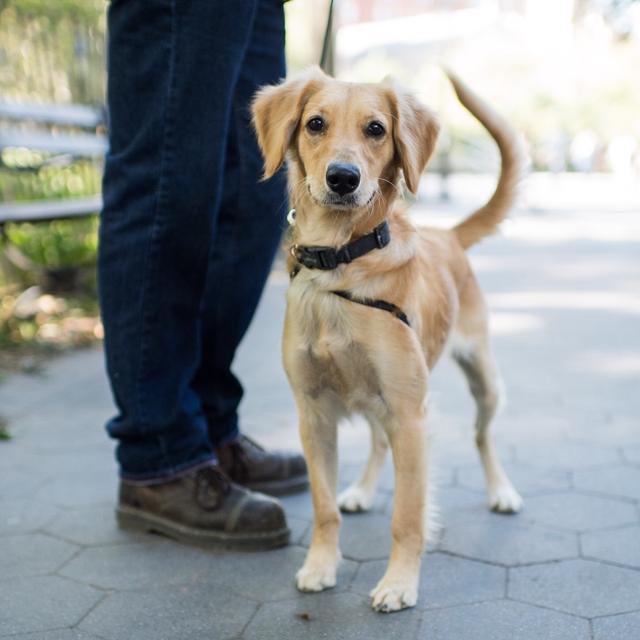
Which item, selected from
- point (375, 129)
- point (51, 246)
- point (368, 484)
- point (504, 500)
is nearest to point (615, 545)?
point (504, 500)

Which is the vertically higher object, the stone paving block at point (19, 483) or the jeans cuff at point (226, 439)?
the jeans cuff at point (226, 439)

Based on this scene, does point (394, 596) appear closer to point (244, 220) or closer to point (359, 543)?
point (359, 543)

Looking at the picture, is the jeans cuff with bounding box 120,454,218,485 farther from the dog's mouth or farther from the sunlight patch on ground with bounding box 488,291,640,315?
the sunlight patch on ground with bounding box 488,291,640,315

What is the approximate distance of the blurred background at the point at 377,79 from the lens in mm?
5961

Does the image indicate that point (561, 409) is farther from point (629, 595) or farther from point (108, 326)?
point (108, 326)

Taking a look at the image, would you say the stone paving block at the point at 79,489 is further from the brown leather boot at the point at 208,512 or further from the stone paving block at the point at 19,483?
the brown leather boot at the point at 208,512

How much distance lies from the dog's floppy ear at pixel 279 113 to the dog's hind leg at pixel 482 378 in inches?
36.5

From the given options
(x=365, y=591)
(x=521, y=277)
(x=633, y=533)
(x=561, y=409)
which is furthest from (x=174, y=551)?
(x=521, y=277)

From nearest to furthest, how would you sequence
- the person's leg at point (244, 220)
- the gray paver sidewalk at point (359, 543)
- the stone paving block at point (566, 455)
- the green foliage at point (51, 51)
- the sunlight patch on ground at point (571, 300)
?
the gray paver sidewalk at point (359, 543) < the person's leg at point (244, 220) < the stone paving block at point (566, 455) < the sunlight patch on ground at point (571, 300) < the green foliage at point (51, 51)

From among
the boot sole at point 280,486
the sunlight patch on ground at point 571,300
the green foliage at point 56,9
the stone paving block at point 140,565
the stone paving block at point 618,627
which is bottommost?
the sunlight patch on ground at point 571,300

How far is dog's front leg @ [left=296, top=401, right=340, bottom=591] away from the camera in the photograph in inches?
91.1

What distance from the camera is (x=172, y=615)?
2084 millimetres

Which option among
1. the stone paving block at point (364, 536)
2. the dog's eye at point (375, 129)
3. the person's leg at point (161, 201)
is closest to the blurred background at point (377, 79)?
the dog's eye at point (375, 129)

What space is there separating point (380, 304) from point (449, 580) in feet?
2.61
